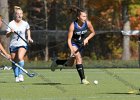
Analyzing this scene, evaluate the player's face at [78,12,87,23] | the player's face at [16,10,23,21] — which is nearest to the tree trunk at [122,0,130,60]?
the player's face at [16,10,23,21]

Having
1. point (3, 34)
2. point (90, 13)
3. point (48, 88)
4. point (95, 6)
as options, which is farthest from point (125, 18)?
point (48, 88)

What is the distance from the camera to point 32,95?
44.5 feet

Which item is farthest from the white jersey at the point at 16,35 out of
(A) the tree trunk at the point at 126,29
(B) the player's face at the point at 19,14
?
(A) the tree trunk at the point at 126,29

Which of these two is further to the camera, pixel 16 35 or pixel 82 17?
pixel 16 35

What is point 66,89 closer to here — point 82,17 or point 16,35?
point 82,17

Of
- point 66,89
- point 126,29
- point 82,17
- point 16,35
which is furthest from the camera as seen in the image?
point 126,29

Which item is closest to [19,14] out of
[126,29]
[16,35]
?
[16,35]

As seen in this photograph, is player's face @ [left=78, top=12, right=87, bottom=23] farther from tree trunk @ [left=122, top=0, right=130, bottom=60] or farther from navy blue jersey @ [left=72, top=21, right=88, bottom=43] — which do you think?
tree trunk @ [left=122, top=0, right=130, bottom=60]

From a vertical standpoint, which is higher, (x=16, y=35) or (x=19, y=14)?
(x=19, y=14)

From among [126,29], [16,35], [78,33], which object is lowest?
[126,29]

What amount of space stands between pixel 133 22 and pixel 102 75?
16.9 meters

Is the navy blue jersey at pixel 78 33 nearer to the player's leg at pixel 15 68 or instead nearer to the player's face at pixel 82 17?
the player's face at pixel 82 17

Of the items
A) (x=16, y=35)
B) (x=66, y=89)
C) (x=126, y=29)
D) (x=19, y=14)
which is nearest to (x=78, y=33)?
(x=19, y=14)

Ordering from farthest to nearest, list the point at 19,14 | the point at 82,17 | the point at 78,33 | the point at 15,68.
Result: the point at 15,68 → the point at 19,14 → the point at 78,33 → the point at 82,17
